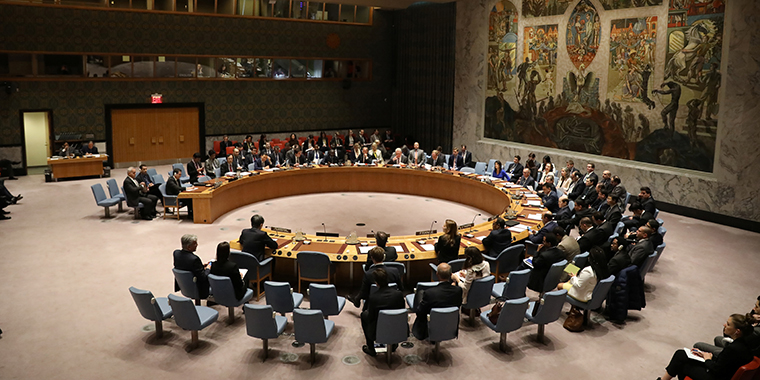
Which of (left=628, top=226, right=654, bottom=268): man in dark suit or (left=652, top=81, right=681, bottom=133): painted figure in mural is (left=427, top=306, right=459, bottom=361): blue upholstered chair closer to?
(left=628, top=226, right=654, bottom=268): man in dark suit

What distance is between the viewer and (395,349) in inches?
260

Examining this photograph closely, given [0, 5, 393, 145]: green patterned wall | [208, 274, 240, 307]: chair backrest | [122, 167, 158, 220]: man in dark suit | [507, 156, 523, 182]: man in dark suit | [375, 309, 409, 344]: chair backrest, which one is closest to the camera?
[375, 309, 409, 344]: chair backrest

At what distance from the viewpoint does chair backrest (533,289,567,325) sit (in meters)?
6.68

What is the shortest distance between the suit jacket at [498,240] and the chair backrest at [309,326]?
131 inches

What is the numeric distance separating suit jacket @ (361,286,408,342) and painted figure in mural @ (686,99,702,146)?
10106mm

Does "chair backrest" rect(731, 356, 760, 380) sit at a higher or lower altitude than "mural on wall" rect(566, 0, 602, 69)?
lower

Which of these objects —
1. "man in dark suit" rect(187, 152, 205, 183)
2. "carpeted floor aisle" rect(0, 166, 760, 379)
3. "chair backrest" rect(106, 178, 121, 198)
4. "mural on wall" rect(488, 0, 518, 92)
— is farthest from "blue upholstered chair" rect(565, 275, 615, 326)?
"mural on wall" rect(488, 0, 518, 92)

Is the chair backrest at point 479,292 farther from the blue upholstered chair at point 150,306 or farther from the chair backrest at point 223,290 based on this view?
the blue upholstered chair at point 150,306

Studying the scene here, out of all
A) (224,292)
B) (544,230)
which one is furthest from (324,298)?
(544,230)

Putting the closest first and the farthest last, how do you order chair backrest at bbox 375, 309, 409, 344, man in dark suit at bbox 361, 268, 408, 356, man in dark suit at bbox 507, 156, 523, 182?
1. chair backrest at bbox 375, 309, 409, 344
2. man in dark suit at bbox 361, 268, 408, 356
3. man in dark suit at bbox 507, 156, 523, 182

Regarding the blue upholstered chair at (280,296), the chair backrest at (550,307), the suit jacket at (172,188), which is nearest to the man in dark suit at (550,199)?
the chair backrest at (550,307)

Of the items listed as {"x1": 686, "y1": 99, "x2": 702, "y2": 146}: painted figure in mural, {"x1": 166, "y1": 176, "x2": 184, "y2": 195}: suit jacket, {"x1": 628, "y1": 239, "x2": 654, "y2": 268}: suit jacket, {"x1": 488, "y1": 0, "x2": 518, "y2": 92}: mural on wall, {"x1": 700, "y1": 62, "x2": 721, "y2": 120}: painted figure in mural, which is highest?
{"x1": 488, "y1": 0, "x2": 518, "y2": 92}: mural on wall

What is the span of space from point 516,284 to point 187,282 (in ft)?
13.8

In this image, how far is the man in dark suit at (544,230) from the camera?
884 centimetres
